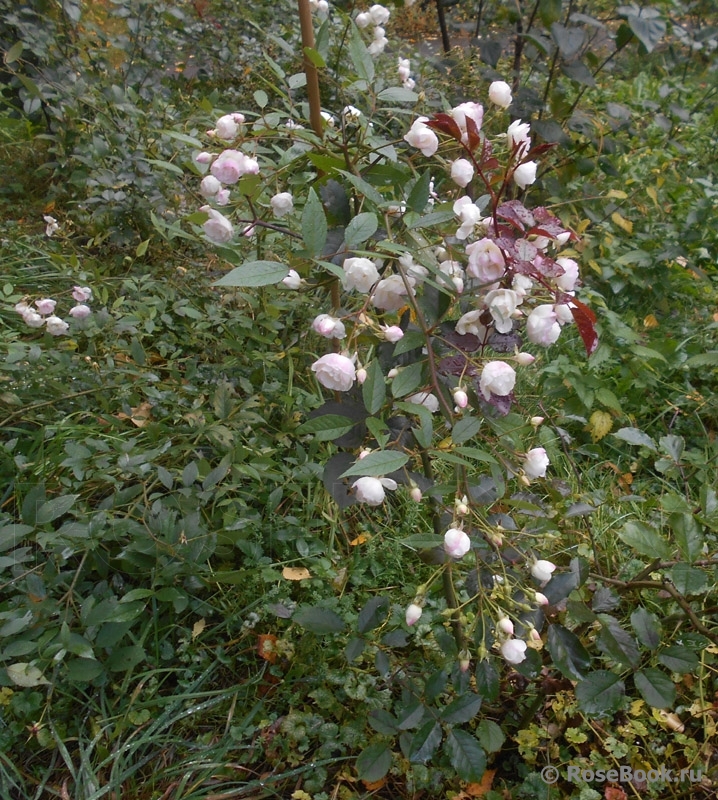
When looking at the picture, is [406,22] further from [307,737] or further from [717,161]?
[307,737]

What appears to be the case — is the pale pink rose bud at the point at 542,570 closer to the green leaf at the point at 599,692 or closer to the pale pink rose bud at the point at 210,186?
the green leaf at the point at 599,692

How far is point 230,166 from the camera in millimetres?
990

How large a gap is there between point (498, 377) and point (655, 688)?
20.3 inches

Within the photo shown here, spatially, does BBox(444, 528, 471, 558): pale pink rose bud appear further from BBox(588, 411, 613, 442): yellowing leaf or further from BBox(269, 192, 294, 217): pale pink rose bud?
BBox(588, 411, 613, 442): yellowing leaf

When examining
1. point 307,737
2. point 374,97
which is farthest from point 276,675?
point 374,97

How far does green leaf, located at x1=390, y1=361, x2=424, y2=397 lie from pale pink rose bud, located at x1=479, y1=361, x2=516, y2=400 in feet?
0.32

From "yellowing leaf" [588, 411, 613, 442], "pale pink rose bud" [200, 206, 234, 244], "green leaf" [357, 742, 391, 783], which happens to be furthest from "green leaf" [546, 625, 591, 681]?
"yellowing leaf" [588, 411, 613, 442]

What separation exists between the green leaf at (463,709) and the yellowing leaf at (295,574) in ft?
1.75

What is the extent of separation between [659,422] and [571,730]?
3.76 feet

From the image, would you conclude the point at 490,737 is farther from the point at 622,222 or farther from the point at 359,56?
the point at 622,222

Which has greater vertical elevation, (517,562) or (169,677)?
(517,562)

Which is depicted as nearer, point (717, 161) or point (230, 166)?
point (230, 166)

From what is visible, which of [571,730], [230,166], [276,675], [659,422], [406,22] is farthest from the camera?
[406,22]

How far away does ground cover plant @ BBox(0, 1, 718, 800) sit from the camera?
881 mm
